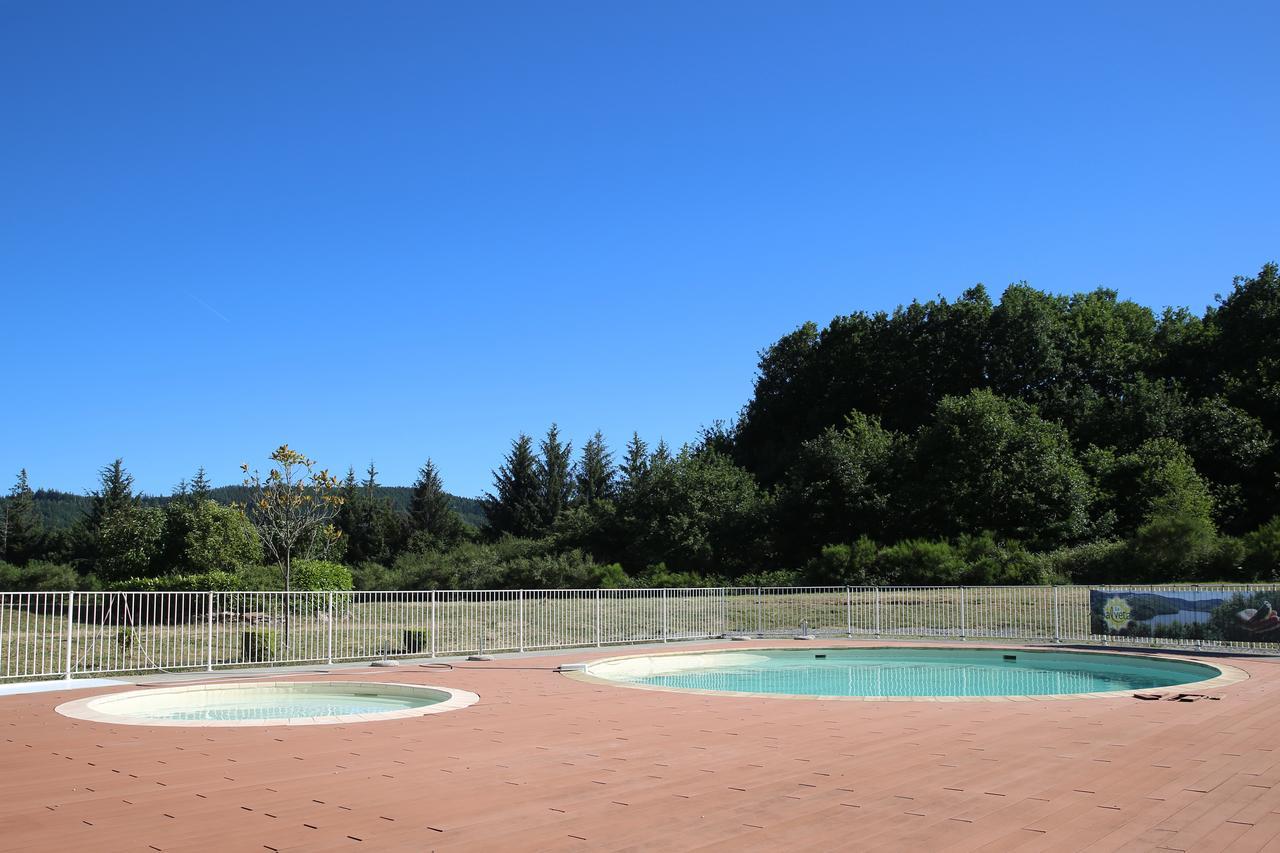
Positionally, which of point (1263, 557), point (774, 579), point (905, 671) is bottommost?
point (905, 671)

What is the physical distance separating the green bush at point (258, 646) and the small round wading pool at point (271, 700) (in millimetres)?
A: 3198

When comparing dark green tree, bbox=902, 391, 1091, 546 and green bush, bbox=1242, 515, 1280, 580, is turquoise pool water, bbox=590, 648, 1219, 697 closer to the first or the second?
green bush, bbox=1242, 515, 1280, 580

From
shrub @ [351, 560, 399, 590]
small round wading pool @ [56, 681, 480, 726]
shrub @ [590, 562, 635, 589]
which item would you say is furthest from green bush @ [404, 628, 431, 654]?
shrub @ [351, 560, 399, 590]

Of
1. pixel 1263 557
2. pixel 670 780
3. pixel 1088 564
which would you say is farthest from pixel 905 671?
pixel 1088 564

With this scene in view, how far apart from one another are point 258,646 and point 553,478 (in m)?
45.2

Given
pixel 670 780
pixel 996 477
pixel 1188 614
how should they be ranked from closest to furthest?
1. pixel 670 780
2. pixel 1188 614
3. pixel 996 477

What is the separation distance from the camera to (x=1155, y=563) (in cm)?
2712

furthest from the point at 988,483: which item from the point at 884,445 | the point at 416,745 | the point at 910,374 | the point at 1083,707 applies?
the point at 416,745

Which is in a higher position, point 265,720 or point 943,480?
point 943,480

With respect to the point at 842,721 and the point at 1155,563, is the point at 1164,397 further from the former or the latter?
the point at 842,721

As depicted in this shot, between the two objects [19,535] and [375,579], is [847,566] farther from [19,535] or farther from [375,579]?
[19,535]

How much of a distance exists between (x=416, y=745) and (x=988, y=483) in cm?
3006

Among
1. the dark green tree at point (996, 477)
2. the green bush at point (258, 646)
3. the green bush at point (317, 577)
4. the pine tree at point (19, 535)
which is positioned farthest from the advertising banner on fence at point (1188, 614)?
the pine tree at point (19, 535)

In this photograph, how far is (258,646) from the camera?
15.8 meters
